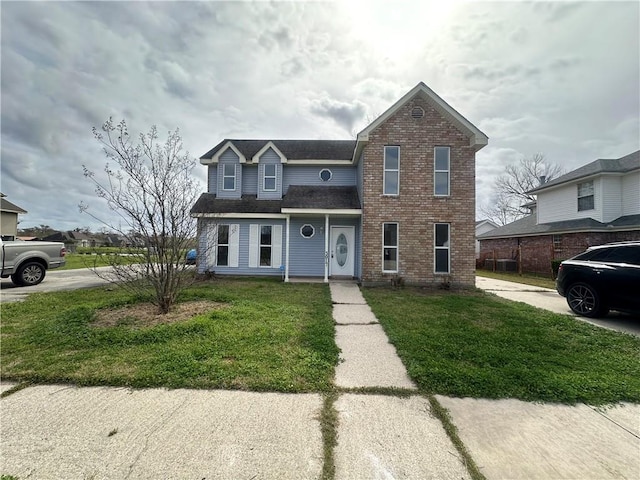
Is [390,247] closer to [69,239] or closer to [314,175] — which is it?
[314,175]

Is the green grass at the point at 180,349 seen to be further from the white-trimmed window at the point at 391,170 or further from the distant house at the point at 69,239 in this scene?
the distant house at the point at 69,239

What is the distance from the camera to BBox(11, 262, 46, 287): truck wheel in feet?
31.2

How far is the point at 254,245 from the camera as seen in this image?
12461 mm

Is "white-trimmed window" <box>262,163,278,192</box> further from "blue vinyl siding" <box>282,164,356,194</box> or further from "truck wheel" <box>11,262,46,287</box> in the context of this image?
"truck wheel" <box>11,262,46,287</box>

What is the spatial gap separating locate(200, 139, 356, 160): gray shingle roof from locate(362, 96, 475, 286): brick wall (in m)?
3.02

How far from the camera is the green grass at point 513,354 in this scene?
10.3 feet

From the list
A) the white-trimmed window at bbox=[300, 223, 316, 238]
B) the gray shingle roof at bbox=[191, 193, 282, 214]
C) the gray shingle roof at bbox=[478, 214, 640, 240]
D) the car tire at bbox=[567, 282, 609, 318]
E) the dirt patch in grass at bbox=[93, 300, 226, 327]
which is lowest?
the dirt patch in grass at bbox=[93, 300, 226, 327]

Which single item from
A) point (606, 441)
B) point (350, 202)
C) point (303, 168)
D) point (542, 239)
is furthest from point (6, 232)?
point (542, 239)

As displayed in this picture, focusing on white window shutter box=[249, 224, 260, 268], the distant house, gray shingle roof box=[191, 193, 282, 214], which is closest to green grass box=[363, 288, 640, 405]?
white window shutter box=[249, 224, 260, 268]

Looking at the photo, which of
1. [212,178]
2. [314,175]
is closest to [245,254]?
[212,178]

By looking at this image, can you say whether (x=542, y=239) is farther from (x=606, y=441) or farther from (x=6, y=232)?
(x=6, y=232)

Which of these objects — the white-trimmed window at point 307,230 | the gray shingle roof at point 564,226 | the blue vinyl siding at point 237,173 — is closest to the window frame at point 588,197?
the gray shingle roof at point 564,226

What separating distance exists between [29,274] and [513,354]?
14928 mm

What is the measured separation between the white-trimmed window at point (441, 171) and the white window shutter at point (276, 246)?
23.1 feet
